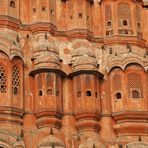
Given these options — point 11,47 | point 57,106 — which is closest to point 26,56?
point 11,47

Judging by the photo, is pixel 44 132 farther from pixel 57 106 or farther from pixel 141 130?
pixel 141 130

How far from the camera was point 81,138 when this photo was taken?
68.8 ft

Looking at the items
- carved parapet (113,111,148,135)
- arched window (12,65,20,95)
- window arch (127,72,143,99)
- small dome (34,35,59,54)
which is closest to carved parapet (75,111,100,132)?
carved parapet (113,111,148,135)

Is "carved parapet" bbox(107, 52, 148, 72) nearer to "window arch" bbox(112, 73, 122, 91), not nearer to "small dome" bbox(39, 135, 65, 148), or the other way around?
"window arch" bbox(112, 73, 122, 91)

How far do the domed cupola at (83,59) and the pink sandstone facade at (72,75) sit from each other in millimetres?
42

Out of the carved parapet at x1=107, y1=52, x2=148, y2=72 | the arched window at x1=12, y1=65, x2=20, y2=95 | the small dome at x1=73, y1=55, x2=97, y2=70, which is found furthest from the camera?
the carved parapet at x1=107, y1=52, x2=148, y2=72

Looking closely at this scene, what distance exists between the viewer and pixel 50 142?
791 inches

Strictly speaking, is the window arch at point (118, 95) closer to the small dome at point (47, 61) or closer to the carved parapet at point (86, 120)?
the carved parapet at point (86, 120)

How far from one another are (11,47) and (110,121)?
16.8ft

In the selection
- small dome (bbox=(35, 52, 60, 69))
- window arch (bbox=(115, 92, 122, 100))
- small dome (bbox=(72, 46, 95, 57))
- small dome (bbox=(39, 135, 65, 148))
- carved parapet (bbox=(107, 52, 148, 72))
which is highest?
small dome (bbox=(72, 46, 95, 57))

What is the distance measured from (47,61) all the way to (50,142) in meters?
3.43

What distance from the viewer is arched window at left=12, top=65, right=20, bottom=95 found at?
826 inches

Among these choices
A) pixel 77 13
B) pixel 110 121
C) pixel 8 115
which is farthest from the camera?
pixel 77 13

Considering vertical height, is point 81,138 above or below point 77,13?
below
